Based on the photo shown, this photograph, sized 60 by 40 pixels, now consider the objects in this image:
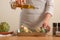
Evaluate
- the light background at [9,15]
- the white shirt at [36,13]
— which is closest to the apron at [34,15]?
the white shirt at [36,13]

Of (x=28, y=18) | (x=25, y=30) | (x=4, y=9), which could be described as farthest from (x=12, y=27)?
(x=25, y=30)

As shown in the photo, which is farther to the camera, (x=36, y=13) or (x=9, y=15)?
(x=9, y=15)

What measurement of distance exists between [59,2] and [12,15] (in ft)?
2.72

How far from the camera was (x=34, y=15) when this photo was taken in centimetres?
153

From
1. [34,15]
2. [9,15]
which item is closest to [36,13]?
[34,15]

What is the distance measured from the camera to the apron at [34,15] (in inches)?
59.2

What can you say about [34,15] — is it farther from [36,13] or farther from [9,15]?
[9,15]

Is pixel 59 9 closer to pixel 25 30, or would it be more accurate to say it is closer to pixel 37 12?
pixel 37 12

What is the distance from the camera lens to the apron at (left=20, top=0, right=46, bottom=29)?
4.94ft

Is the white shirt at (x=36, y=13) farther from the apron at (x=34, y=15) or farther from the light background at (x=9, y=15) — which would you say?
the light background at (x=9, y=15)

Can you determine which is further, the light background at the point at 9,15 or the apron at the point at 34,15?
the light background at the point at 9,15

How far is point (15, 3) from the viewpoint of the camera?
112 cm

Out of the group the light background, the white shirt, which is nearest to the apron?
the white shirt

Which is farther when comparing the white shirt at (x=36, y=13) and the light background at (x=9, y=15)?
the light background at (x=9, y=15)
